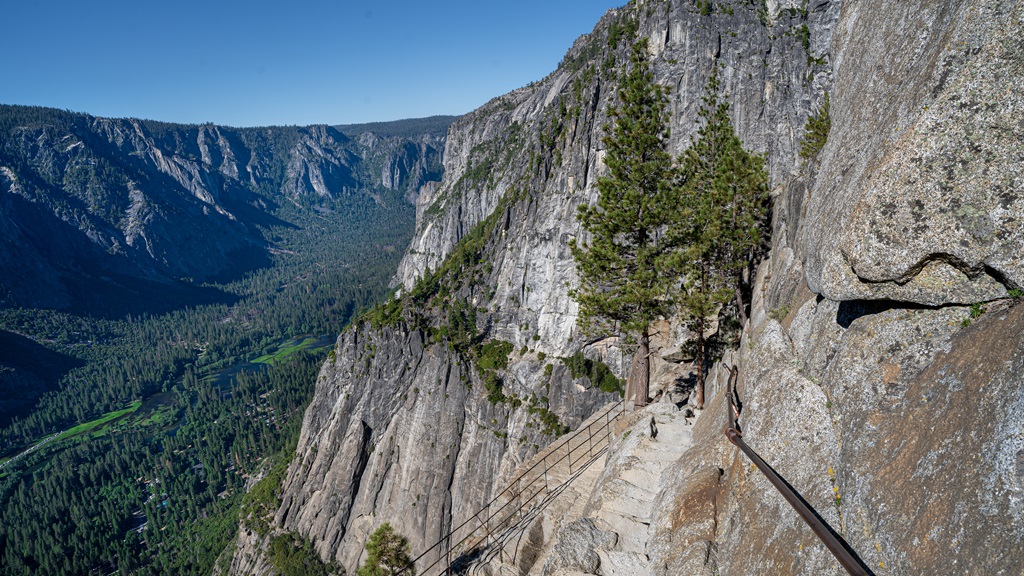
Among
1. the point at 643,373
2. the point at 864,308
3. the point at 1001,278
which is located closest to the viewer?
the point at 1001,278

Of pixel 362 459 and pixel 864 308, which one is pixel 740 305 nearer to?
pixel 864 308

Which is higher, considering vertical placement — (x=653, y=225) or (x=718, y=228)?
(x=653, y=225)

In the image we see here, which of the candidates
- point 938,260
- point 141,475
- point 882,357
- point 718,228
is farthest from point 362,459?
point 141,475

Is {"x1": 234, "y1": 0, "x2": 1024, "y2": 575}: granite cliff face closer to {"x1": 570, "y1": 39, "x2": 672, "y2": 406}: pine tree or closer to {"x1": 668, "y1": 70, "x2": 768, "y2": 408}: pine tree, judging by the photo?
{"x1": 668, "y1": 70, "x2": 768, "y2": 408}: pine tree

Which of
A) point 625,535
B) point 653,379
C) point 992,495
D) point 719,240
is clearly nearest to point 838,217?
point 992,495

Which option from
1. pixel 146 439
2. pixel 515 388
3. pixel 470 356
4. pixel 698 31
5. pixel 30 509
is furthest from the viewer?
pixel 146 439

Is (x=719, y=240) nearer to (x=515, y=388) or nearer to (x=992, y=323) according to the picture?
(x=992, y=323)

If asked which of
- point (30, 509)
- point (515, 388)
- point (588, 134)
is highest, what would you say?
point (588, 134)
